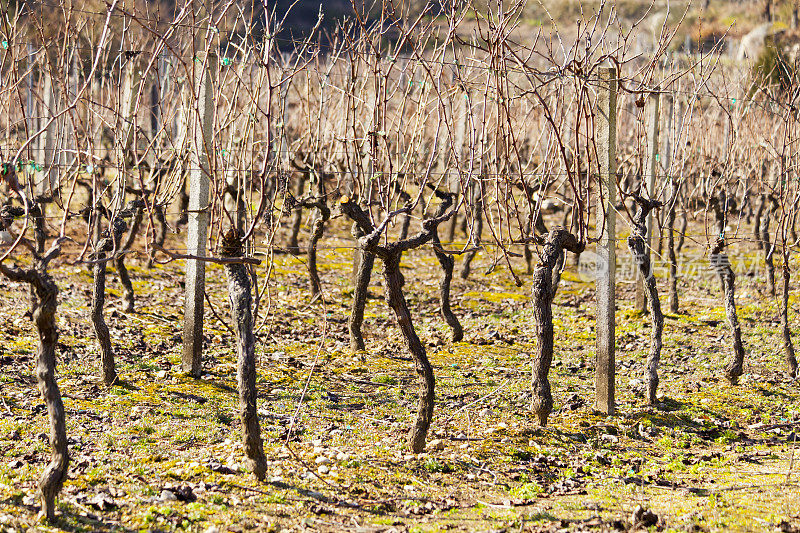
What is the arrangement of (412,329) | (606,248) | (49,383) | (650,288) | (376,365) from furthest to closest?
(376,365)
(650,288)
(606,248)
(412,329)
(49,383)

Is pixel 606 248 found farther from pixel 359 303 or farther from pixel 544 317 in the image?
pixel 359 303

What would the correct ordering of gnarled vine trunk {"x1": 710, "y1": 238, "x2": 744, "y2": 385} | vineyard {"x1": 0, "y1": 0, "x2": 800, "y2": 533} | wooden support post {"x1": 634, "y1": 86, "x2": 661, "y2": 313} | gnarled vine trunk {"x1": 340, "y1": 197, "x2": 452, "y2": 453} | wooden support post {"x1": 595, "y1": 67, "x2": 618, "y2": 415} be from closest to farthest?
vineyard {"x1": 0, "y1": 0, "x2": 800, "y2": 533}, gnarled vine trunk {"x1": 340, "y1": 197, "x2": 452, "y2": 453}, wooden support post {"x1": 595, "y1": 67, "x2": 618, "y2": 415}, gnarled vine trunk {"x1": 710, "y1": 238, "x2": 744, "y2": 385}, wooden support post {"x1": 634, "y1": 86, "x2": 661, "y2": 313}

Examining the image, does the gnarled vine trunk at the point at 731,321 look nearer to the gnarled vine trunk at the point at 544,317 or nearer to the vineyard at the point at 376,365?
the vineyard at the point at 376,365

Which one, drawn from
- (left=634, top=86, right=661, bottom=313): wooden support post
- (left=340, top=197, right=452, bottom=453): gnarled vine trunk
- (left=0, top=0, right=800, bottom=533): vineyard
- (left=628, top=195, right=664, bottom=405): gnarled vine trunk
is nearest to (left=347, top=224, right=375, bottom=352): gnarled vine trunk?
(left=0, top=0, right=800, bottom=533): vineyard

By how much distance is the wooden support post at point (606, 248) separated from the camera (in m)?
6.39

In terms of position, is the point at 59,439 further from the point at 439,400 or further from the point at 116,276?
the point at 116,276

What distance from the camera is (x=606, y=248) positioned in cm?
637

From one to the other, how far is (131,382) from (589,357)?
473cm

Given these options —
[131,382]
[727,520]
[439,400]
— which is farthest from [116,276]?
[727,520]

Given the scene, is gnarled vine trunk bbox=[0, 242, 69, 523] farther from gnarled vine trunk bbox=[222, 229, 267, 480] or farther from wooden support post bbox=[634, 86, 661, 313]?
wooden support post bbox=[634, 86, 661, 313]

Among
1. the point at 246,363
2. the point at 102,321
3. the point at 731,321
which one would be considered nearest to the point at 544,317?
the point at 246,363

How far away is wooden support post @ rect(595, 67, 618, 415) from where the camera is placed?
21.0 feet

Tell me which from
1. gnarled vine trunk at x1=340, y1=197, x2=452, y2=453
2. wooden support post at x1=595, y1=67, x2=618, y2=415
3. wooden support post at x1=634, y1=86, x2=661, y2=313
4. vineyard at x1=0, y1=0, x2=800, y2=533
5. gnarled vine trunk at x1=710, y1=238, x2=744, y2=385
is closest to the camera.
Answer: vineyard at x1=0, y1=0, x2=800, y2=533

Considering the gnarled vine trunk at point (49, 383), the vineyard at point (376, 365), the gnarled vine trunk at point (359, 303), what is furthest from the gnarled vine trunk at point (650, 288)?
the gnarled vine trunk at point (49, 383)
